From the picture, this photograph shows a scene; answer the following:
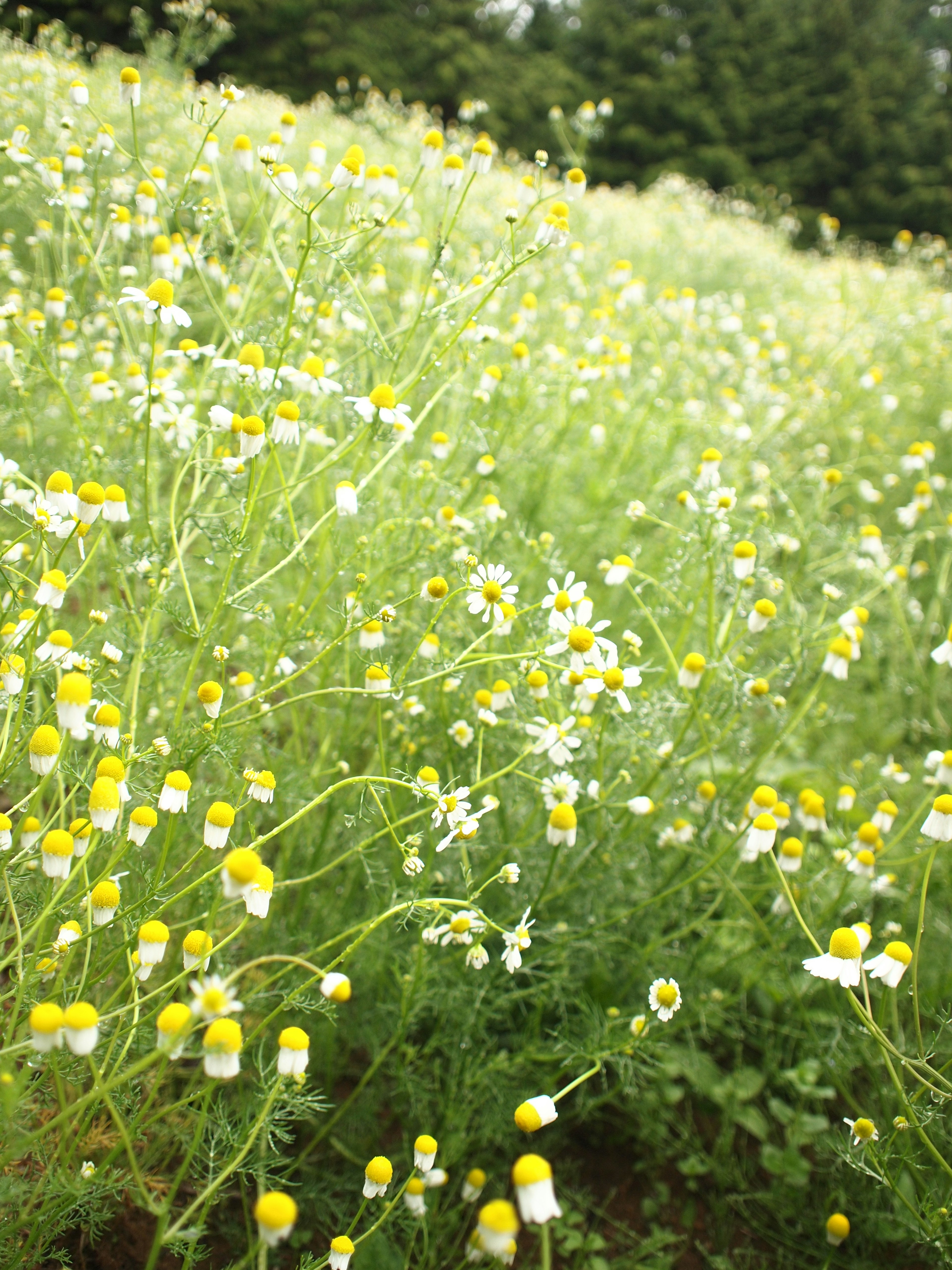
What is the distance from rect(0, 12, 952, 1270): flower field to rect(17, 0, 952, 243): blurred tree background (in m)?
15.1

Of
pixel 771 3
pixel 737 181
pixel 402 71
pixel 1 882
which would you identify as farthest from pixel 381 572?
pixel 771 3

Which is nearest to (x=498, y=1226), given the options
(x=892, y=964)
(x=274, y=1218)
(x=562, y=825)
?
(x=274, y=1218)

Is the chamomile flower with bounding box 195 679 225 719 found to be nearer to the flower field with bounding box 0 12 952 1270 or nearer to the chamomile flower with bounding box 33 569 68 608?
the flower field with bounding box 0 12 952 1270

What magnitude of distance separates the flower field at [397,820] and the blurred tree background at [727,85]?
15.1 m

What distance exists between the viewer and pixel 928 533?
8.46 ft

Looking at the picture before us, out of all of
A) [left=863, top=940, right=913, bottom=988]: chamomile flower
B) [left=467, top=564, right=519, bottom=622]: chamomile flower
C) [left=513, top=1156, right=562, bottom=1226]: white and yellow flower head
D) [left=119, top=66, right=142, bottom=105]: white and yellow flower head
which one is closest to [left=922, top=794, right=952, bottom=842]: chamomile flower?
[left=863, top=940, right=913, bottom=988]: chamomile flower

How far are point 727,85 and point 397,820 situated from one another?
869 inches

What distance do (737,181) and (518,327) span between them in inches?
688

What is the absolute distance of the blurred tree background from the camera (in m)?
15.6

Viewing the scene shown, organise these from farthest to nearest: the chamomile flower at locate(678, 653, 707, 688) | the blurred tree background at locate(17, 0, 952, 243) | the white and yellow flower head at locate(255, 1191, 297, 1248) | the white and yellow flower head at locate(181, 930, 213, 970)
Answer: the blurred tree background at locate(17, 0, 952, 243)
the chamomile flower at locate(678, 653, 707, 688)
the white and yellow flower head at locate(181, 930, 213, 970)
the white and yellow flower head at locate(255, 1191, 297, 1248)

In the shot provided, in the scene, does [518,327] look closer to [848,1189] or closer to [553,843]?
[553,843]

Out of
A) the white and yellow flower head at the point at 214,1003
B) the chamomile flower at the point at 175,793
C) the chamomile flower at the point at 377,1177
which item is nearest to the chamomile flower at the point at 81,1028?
the white and yellow flower head at the point at 214,1003

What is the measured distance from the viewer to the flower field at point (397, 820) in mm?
1247

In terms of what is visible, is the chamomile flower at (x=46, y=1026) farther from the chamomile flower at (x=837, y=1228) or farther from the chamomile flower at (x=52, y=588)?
the chamomile flower at (x=837, y=1228)
